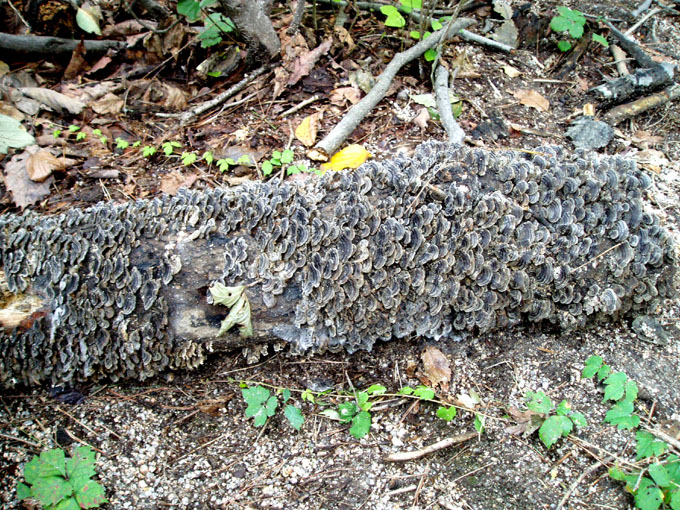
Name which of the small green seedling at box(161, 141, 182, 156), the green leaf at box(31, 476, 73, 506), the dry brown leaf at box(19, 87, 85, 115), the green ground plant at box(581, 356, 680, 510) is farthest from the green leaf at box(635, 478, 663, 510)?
the dry brown leaf at box(19, 87, 85, 115)

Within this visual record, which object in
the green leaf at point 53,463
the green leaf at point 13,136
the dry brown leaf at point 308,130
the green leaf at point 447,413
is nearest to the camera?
the green leaf at point 53,463

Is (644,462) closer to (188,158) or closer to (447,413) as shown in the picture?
(447,413)

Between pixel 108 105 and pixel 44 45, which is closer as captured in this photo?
pixel 108 105

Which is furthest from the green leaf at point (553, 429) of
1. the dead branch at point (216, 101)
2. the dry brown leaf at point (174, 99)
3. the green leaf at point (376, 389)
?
the dry brown leaf at point (174, 99)

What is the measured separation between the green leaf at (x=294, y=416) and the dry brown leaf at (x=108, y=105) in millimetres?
2979

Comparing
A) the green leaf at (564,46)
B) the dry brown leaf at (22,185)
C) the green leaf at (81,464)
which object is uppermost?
the green leaf at (564,46)

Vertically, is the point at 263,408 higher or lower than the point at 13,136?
lower

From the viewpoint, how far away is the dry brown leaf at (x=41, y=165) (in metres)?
3.40

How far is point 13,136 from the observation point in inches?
141

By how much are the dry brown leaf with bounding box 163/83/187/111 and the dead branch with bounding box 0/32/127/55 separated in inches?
37.1

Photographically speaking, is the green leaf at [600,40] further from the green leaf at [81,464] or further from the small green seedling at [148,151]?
the green leaf at [81,464]

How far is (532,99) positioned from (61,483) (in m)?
4.19

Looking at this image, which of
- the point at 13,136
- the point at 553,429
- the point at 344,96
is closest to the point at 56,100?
the point at 13,136

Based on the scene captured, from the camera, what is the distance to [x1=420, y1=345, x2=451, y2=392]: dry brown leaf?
8.23 ft
